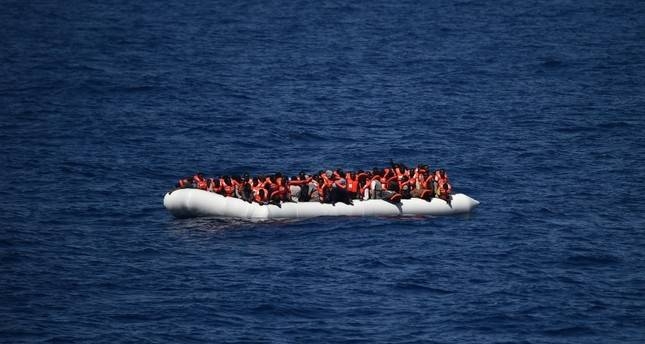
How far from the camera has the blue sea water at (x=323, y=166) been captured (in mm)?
43719

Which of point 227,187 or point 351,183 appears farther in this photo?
point 351,183

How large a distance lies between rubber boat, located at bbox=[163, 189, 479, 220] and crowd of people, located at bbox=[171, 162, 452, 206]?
0.27 metres

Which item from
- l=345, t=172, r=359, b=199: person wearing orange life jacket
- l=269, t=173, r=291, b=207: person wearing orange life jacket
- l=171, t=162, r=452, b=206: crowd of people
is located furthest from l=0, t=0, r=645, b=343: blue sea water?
l=345, t=172, r=359, b=199: person wearing orange life jacket

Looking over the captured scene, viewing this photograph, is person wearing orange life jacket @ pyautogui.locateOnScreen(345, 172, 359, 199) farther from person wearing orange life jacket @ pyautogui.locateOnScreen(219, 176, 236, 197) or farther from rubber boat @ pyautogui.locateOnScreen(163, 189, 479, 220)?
person wearing orange life jacket @ pyautogui.locateOnScreen(219, 176, 236, 197)

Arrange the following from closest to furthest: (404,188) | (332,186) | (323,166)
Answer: (332,186), (404,188), (323,166)

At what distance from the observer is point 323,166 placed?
64062mm

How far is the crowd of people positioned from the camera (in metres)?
52.2

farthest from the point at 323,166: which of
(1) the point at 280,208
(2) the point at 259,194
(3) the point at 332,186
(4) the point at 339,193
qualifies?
(2) the point at 259,194

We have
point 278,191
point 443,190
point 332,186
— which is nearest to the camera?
point 278,191

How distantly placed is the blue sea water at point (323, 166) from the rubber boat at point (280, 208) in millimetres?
447

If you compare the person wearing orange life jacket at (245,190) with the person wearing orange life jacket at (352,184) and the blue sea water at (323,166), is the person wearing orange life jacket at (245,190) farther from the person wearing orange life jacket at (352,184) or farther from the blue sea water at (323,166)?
the person wearing orange life jacket at (352,184)

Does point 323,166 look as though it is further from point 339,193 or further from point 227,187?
point 227,187

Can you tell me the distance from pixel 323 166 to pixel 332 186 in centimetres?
1126

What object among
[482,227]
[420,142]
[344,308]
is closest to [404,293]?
[344,308]
